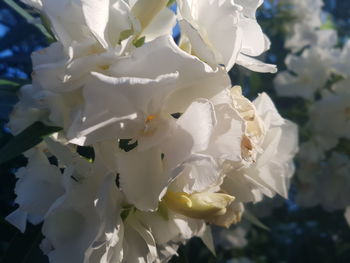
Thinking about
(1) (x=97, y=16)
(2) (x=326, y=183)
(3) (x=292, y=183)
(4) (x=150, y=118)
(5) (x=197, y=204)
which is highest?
(1) (x=97, y=16)

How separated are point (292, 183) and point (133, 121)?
4.31ft

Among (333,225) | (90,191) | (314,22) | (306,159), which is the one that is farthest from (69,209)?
(314,22)

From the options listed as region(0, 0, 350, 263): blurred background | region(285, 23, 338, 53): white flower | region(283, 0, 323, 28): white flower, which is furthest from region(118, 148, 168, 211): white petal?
region(283, 0, 323, 28): white flower

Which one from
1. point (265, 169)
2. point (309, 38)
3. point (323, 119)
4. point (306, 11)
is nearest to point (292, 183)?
Answer: point (323, 119)

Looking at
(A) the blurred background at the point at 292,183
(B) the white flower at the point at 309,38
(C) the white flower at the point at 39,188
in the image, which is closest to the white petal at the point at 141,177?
(C) the white flower at the point at 39,188

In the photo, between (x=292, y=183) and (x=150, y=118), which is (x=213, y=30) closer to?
(x=150, y=118)

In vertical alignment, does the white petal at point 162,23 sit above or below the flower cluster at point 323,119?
above

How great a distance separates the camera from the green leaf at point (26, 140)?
770 millimetres

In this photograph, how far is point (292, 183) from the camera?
1.86m

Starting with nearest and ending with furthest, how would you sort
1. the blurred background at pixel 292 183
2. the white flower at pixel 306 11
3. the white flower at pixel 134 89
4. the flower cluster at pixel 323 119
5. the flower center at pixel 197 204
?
the white flower at pixel 134 89, the flower center at pixel 197 204, the blurred background at pixel 292 183, the flower cluster at pixel 323 119, the white flower at pixel 306 11

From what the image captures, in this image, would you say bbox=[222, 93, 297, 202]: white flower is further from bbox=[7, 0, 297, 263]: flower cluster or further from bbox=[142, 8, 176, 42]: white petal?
bbox=[142, 8, 176, 42]: white petal

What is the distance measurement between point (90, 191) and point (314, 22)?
165 centimetres

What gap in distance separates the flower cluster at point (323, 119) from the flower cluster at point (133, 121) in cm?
83

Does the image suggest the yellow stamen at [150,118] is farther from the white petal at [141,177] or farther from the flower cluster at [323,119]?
the flower cluster at [323,119]
